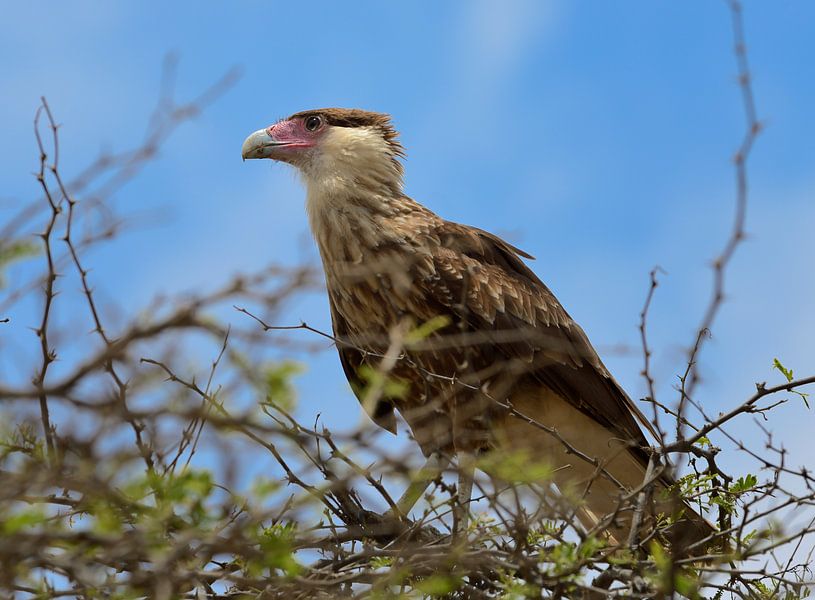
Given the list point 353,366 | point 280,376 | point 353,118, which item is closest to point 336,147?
point 353,118

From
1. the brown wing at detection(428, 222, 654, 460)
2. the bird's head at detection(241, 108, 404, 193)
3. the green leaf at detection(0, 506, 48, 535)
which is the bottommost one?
the green leaf at detection(0, 506, 48, 535)

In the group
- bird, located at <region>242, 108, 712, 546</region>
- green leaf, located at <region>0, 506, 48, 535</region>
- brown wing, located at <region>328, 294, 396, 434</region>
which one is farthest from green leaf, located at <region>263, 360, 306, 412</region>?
brown wing, located at <region>328, 294, 396, 434</region>

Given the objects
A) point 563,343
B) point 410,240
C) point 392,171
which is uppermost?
point 392,171

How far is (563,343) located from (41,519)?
12.0 feet

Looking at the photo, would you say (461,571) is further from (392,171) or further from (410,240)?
(392,171)

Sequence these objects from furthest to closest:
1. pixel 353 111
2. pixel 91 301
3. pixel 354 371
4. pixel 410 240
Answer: pixel 353 111 → pixel 354 371 → pixel 410 240 → pixel 91 301

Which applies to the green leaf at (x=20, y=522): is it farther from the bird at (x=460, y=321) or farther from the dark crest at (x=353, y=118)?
the dark crest at (x=353, y=118)

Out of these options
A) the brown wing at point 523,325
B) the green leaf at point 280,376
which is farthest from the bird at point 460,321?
the green leaf at point 280,376

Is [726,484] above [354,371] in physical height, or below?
below

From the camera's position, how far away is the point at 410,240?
557 cm

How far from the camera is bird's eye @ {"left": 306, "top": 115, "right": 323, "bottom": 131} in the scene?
256 inches

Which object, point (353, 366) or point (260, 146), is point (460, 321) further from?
point (260, 146)

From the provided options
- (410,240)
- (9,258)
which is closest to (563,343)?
(410,240)

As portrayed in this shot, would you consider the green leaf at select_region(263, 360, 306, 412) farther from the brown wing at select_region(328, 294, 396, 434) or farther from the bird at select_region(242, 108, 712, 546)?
the brown wing at select_region(328, 294, 396, 434)
